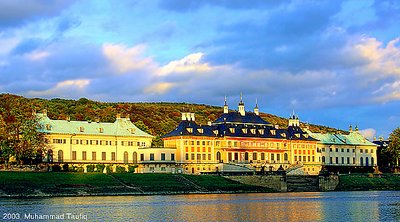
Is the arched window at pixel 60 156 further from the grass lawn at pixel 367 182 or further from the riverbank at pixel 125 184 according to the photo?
the grass lawn at pixel 367 182

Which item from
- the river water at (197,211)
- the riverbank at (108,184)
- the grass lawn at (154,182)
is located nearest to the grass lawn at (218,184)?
the riverbank at (108,184)

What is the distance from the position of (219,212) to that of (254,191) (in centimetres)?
4301

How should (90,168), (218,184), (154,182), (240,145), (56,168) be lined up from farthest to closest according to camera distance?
(240,145) < (90,168) < (56,168) < (218,184) < (154,182)

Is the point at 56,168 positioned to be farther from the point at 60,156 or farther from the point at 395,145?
the point at 395,145

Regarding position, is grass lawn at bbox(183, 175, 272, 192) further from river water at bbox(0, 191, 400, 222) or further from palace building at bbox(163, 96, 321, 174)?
river water at bbox(0, 191, 400, 222)

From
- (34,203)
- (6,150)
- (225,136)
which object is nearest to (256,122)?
(225,136)

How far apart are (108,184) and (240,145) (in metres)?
37.4

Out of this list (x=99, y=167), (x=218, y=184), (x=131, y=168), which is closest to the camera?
(x=218, y=184)

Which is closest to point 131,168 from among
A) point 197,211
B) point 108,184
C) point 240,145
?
point 240,145

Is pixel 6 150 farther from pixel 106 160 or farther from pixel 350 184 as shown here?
pixel 350 184

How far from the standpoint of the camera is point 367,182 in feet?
375

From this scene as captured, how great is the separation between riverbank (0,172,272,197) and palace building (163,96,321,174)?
15.3m

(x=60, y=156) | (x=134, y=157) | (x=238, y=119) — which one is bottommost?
(x=134, y=157)

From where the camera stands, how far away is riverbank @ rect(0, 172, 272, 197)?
82.6 m
